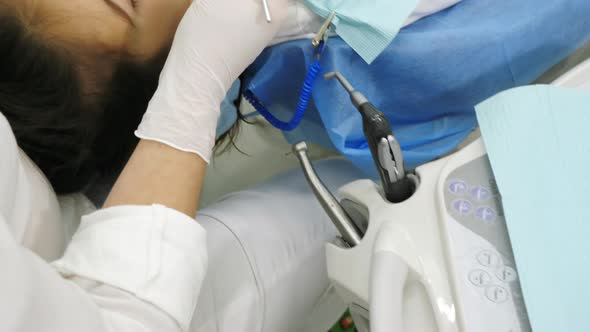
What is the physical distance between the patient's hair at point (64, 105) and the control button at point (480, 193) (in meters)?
0.57

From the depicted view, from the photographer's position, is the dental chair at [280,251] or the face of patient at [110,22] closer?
the dental chair at [280,251]

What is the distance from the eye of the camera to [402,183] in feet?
1.81

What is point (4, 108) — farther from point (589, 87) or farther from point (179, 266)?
point (589, 87)

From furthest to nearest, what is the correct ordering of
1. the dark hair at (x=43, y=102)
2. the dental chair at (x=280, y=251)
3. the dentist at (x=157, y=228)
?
1. the dark hair at (x=43, y=102)
2. the dental chair at (x=280, y=251)
3. the dentist at (x=157, y=228)

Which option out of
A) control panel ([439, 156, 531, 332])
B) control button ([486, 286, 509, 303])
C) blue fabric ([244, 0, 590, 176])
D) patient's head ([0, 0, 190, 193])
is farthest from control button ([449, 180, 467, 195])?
patient's head ([0, 0, 190, 193])

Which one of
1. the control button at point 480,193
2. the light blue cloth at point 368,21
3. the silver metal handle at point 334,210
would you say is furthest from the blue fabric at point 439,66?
the control button at point 480,193

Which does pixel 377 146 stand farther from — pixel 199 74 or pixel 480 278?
pixel 199 74

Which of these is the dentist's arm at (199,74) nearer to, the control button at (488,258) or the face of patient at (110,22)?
the face of patient at (110,22)

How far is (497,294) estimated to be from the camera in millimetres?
455

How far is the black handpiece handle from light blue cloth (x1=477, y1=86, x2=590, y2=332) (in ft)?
0.34

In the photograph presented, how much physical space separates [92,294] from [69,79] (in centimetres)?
37

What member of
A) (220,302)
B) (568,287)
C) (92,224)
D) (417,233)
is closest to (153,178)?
(92,224)

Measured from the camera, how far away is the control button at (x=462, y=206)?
51cm

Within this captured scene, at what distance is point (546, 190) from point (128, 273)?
462 millimetres
